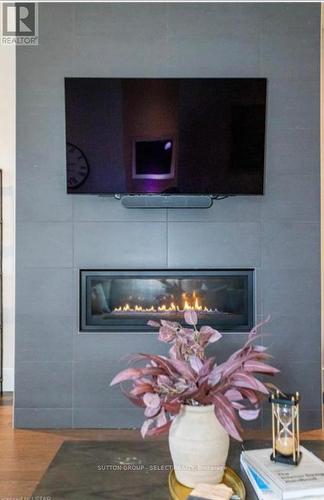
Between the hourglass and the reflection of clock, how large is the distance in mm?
1822

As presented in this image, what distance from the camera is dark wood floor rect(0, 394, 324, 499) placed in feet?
6.14

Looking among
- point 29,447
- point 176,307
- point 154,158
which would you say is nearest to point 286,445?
point 176,307

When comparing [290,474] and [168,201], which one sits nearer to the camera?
[290,474]

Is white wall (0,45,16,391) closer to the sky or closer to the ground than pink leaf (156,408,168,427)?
closer to the sky

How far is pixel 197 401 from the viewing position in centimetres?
105

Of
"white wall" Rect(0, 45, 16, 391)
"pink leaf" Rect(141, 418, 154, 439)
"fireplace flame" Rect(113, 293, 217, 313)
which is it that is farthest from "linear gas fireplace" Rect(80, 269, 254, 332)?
"pink leaf" Rect(141, 418, 154, 439)

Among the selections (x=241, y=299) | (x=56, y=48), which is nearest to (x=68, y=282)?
(x=241, y=299)

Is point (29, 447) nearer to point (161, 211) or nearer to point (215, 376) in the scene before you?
point (161, 211)

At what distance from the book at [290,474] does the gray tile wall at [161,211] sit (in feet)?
4.79

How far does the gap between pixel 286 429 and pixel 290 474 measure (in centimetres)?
11

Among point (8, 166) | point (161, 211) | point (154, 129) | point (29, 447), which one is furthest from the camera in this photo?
point (8, 166)

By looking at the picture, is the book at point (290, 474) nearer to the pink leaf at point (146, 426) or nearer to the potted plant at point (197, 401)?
the potted plant at point (197, 401)

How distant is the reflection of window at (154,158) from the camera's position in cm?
251

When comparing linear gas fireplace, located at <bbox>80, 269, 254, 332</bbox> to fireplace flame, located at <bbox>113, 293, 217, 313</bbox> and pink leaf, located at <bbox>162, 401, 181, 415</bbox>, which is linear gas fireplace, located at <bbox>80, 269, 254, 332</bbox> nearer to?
fireplace flame, located at <bbox>113, 293, 217, 313</bbox>
